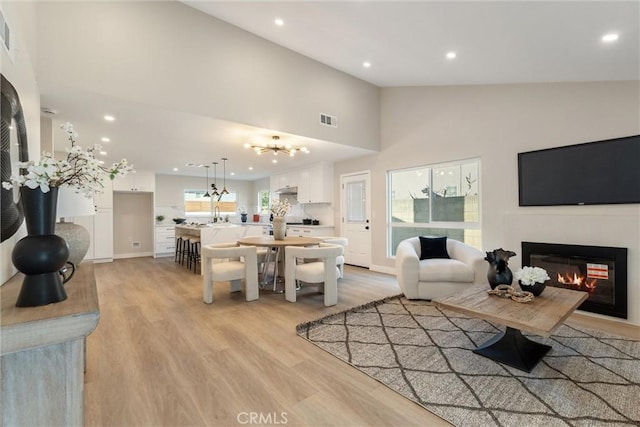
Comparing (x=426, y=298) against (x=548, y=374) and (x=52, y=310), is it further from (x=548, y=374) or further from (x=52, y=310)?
(x=52, y=310)

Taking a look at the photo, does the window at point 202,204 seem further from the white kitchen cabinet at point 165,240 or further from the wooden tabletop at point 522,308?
the wooden tabletop at point 522,308

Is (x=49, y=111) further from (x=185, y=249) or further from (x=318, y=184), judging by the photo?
(x=318, y=184)

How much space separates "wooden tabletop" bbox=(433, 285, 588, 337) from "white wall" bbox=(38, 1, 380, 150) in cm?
311

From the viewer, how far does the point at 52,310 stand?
1.16 m

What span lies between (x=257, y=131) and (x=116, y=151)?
3.11 meters

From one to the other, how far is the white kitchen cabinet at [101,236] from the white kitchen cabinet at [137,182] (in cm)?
68

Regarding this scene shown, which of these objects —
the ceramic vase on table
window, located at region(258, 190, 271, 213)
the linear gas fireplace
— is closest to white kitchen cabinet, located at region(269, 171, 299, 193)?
window, located at region(258, 190, 271, 213)

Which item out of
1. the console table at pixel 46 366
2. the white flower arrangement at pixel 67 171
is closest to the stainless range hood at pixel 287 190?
the white flower arrangement at pixel 67 171

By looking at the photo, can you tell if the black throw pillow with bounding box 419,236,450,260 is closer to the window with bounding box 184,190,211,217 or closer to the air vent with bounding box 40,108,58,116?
the air vent with bounding box 40,108,58,116

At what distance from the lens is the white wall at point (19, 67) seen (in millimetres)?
1497

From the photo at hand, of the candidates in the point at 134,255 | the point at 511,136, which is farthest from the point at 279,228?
the point at 134,255

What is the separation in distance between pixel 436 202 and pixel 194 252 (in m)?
4.83

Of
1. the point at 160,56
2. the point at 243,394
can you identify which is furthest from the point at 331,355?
the point at 160,56

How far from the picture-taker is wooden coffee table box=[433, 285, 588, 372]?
1.98 meters
